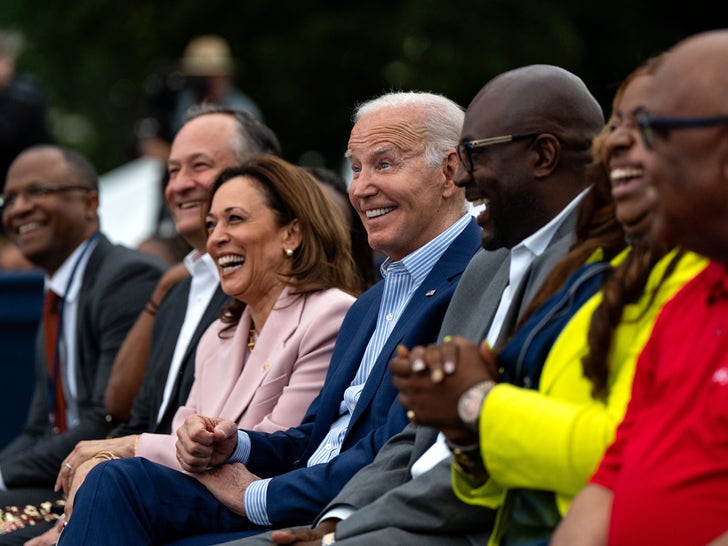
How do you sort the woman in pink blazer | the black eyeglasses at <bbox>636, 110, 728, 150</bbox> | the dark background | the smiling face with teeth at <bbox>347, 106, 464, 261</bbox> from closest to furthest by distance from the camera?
1. the black eyeglasses at <bbox>636, 110, 728, 150</bbox>
2. the smiling face with teeth at <bbox>347, 106, 464, 261</bbox>
3. the woman in pink blazer
4. the dark background

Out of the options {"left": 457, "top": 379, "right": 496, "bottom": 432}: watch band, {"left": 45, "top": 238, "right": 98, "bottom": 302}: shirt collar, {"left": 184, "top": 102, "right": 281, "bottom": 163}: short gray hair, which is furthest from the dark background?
{"left": 457, "top": 379, "right": 496, "bottom": 432}: watch band

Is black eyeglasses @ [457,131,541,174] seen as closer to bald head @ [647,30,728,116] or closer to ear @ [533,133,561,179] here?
ear @ [533,133,561,179]

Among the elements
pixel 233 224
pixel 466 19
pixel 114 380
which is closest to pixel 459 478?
pixel 233 224

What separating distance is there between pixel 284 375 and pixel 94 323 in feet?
6.76

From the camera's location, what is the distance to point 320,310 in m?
5.65

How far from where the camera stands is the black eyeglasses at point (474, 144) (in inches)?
166

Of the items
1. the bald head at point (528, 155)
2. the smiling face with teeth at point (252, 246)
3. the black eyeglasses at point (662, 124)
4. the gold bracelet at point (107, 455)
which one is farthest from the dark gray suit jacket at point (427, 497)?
the smiling face with teeth at point (252, 246)

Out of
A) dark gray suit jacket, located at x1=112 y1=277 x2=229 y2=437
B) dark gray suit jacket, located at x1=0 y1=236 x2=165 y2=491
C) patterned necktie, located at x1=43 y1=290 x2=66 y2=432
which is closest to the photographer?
dark gray suit jacket, located at x1=112 y1=277 x2=229 y2=437

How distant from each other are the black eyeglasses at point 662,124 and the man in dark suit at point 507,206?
833mm

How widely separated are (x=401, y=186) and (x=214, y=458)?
1188 millimetres

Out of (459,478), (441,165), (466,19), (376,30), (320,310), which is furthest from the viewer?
(376,30)

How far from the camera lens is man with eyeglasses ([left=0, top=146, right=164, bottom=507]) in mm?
7066

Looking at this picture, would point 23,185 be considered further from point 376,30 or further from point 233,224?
point 376,30

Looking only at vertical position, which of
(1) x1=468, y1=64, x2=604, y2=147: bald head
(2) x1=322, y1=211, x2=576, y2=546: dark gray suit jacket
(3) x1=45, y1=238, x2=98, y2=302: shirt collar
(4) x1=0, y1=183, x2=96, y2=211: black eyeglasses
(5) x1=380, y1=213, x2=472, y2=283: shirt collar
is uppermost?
(1) x1=468, y1=64, x2=604, y2=147: bald head
